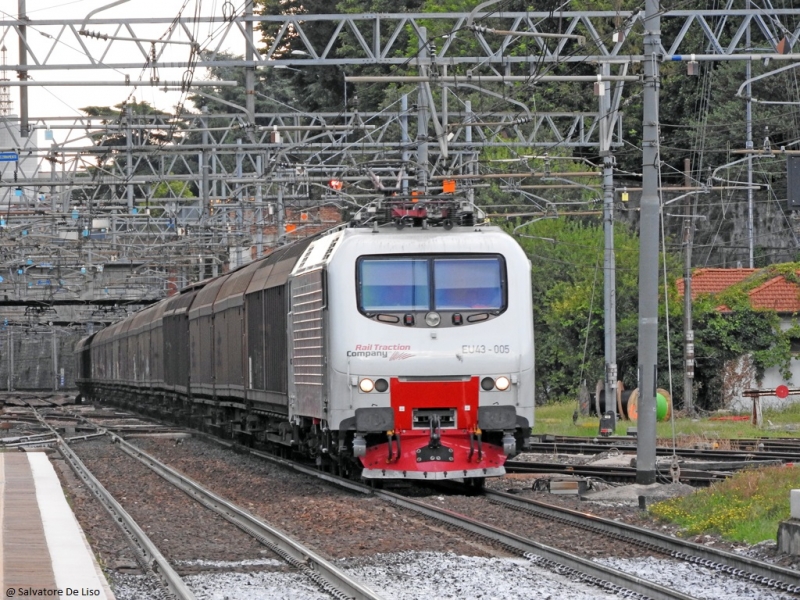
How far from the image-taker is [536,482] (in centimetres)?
1700

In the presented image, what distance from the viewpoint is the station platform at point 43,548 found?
353 inches

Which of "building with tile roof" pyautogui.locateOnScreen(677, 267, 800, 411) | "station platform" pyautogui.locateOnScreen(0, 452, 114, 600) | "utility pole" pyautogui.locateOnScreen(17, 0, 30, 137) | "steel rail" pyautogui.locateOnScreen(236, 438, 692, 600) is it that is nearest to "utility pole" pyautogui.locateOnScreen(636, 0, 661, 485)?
"steel rail" pyautogui.locateOnScreen(236, 438, 692, 600)

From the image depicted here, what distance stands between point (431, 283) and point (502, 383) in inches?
58.4

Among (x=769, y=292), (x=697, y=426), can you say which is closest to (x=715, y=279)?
(x=769, y=292)

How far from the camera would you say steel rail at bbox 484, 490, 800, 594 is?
983 centimetres

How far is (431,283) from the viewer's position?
16438 millimetres

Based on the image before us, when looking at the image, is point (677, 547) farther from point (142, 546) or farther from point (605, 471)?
point (605, 471)

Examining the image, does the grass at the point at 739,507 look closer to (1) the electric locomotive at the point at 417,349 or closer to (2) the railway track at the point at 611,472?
(2) the railway track at the point at 611,472

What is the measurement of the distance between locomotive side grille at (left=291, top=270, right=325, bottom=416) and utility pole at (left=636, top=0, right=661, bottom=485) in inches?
156

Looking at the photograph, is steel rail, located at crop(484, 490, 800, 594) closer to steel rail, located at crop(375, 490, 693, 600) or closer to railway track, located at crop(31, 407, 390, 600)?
steel rail, located at crop(375, 490, 693, 600)

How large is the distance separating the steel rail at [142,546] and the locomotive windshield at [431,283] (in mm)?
3832

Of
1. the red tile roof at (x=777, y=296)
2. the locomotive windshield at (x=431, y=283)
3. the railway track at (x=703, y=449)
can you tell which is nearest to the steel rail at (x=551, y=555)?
the locomotive windshield at (x=431, y=283)

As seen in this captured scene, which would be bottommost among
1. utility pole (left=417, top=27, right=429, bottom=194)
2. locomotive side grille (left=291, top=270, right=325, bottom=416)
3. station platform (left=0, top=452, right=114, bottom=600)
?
station platform (left=0, top=452, right=114, bottom=600)

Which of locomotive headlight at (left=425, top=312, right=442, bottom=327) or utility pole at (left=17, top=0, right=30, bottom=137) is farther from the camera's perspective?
utility pole at (left=17, top=0, right=30, bottom=137)
